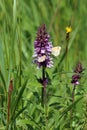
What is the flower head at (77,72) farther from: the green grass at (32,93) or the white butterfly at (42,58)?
the white butterfly at (42,58)

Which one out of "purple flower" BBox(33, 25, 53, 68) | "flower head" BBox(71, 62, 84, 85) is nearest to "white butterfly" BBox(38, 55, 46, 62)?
"purple flower" BBox(33, 25, 53, 68)

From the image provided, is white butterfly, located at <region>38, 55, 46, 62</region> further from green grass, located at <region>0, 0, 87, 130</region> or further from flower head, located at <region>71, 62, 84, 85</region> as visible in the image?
flower head, located at <region>71, 62, 84, 85</region>

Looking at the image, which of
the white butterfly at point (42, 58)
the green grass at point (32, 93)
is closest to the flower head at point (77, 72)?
the green grass at point (32, 93)

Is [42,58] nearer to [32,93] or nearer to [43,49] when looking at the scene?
[43,49]

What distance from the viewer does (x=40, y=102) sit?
2.44 m

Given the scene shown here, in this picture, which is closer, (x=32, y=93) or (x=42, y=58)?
(x=42, y=58)

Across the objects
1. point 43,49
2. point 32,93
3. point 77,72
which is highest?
point 43,49

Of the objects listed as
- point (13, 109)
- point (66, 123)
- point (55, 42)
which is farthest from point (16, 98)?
point (55, 42)

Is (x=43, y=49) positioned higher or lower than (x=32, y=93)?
higher

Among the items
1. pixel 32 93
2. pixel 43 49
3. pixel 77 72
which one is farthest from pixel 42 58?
pixel 32 93

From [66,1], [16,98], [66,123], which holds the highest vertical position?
[66,1]

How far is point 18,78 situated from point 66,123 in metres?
0.36

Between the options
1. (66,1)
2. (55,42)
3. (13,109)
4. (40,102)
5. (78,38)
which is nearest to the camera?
(13,109)

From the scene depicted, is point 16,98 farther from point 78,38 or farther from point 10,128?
point 78,38
